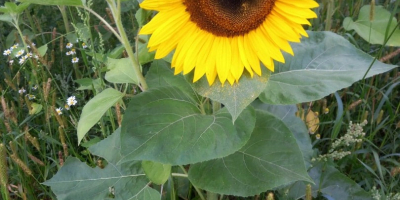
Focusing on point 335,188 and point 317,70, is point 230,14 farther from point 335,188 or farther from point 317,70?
point 335,188

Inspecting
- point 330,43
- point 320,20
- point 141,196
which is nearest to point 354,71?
point 330,43

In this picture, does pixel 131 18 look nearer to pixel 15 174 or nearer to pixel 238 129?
pixel 15 174

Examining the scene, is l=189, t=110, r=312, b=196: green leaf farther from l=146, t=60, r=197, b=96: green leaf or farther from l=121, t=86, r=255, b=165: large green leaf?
l=146, t=60, r=197, b=96: green leaf

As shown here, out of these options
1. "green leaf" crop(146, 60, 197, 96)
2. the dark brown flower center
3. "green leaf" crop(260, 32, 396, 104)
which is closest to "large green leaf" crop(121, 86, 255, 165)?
"green leaf" crop(146, 60, 197, 96)

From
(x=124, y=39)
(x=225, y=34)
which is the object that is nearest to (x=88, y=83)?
(x=124, y=39)

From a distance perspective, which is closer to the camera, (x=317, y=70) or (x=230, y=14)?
(x=230, y=14)
